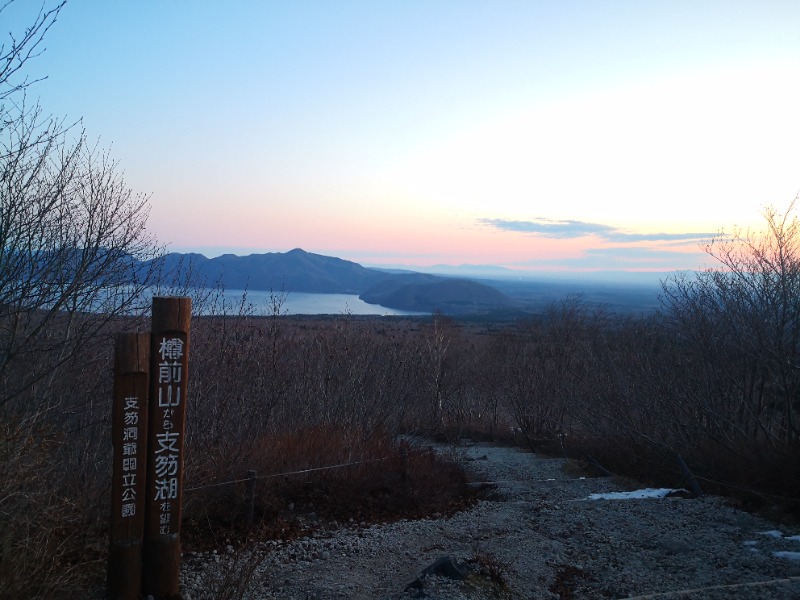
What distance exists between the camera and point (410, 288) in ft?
388

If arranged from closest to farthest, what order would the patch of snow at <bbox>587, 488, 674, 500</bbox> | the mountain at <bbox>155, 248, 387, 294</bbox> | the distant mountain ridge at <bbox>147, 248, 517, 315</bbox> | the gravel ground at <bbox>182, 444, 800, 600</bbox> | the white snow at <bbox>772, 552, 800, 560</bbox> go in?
1. the gravel ground at <bbox>182, 444, 800, 600</bbox>
2. the white snow at <bbox>772, 552, 800, 560</bbox>
3. the patch of snow at <bbox>587, 488, 674, 500</bbox>
4. the mountain at <bbox>155, 248, 387, 294</bbox>
5. the distant mountain ridge at <bbox>147, 248, 517, 315</bbox>

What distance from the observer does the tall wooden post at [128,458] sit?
201 inches

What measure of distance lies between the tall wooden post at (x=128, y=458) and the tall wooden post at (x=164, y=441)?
85 millimetres

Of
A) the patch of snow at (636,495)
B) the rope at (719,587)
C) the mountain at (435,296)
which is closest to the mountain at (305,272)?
the mountain at (435,296)

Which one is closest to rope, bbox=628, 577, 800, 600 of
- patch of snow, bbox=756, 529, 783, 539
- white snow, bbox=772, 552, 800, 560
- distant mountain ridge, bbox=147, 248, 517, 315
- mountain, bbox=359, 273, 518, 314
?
white snow, bbox=772, 552, 800, 560

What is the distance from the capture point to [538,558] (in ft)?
24.3

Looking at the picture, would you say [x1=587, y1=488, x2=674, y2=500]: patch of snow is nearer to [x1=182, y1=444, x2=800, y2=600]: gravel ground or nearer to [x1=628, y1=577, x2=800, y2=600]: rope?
[x1=182, y1=444, x2=800, y2=600]: gravel ground

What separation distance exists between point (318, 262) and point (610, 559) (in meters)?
108

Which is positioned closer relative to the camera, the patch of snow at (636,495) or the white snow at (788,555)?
the white snow at (788,555)

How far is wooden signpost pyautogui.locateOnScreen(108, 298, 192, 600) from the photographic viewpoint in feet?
16.8

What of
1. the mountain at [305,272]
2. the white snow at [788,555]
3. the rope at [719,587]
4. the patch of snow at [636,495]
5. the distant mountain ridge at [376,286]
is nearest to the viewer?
the rope at [719,587]

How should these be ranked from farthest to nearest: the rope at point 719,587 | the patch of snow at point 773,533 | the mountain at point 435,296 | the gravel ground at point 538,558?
the mountain at point 435,296 < the patch of snow at point 773,533 < the gravel ground at point 538,558 < the rope at point 719,587

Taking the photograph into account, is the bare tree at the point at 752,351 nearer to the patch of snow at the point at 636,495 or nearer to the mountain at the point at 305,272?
the patch of snow at the point at 636,495

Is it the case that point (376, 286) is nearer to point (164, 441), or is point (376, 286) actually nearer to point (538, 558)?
point (538, 558)
